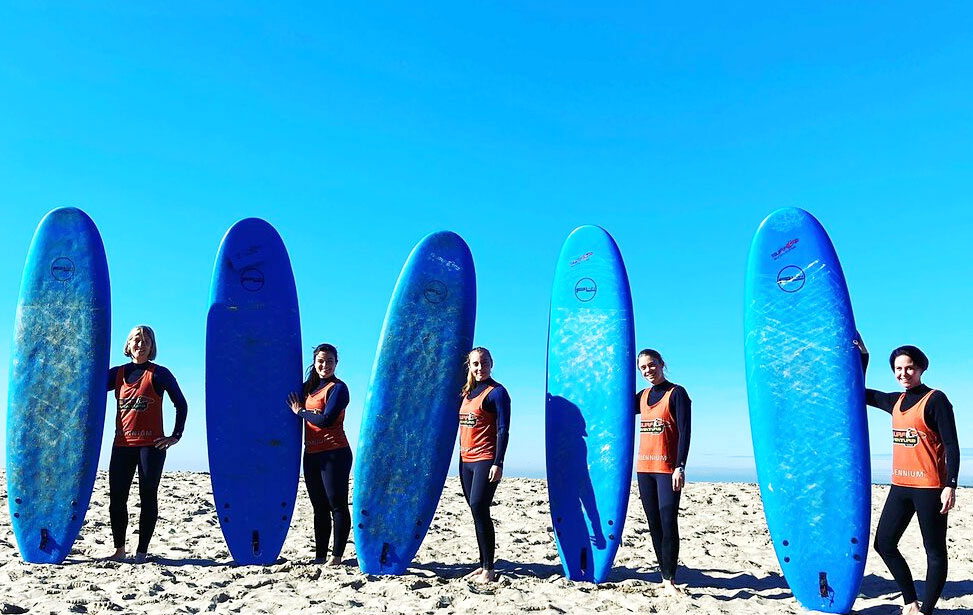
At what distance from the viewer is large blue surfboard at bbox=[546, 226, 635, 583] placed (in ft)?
13.6

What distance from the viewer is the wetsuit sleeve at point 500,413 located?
3.88 meters

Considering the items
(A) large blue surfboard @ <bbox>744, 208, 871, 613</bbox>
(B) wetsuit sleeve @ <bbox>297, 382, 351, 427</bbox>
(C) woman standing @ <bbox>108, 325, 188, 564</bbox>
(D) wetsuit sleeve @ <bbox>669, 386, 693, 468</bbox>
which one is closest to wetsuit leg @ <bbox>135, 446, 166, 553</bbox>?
(C) woman standing @ <bbox>108, 325, 188, 564</bbox>

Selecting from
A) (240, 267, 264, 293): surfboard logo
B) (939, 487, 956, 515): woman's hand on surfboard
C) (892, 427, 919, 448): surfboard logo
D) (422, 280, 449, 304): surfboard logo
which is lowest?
(939, 487, 956, 515): woman's hand on surfboard

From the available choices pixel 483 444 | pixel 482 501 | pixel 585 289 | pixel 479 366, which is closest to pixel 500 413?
pixel 483 444

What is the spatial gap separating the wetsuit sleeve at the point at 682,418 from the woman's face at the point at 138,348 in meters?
3.05

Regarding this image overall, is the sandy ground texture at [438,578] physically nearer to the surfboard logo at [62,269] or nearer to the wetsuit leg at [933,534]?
the wetsuit leg at [933,534]

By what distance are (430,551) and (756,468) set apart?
83.8 inches

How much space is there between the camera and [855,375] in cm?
390

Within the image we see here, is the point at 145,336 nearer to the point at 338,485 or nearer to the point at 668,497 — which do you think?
the point at 338,485

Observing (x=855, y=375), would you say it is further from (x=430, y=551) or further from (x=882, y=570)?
(x=430, y=551)

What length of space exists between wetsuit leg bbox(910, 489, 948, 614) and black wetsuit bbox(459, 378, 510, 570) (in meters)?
1.93

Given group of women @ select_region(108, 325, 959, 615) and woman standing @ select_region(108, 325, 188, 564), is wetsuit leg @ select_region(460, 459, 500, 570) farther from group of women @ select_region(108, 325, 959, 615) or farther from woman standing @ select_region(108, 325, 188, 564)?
woman standing @ select_region(108, 325, 188, 564)

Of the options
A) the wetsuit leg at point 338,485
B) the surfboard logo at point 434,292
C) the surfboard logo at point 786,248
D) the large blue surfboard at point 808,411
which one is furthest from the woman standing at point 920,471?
the wetsuit leg at point 338,485

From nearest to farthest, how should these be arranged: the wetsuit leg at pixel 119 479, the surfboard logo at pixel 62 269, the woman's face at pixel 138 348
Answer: the wetsuit leg at pixel 119 479
the woman's face at pixel 138 348
the surfboard logo at pixel 62 269
